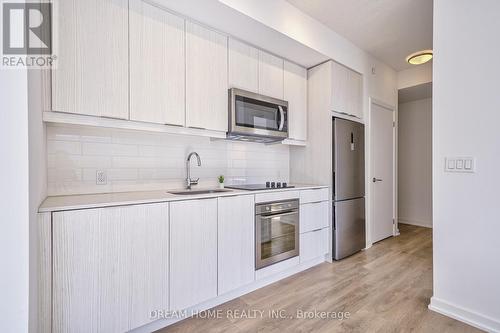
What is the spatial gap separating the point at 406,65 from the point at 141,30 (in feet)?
12.9

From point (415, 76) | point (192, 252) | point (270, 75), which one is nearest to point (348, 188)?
point (270, 75)

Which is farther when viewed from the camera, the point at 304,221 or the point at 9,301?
the point at 304,221

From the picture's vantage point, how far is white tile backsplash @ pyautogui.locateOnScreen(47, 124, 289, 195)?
1693 millimetres

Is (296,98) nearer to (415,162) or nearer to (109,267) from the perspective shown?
(109,267)

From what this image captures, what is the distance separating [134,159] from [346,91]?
2.64 m

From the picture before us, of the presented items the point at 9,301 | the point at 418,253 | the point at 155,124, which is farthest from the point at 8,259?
the point at 418,253

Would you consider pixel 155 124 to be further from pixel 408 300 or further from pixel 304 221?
pixel 408 300

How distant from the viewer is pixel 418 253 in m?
3.03

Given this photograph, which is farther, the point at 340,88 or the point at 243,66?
the point at 340,88

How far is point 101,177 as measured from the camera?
6.00ft

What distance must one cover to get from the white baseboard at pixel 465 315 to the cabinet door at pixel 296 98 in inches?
Answer: 79.1

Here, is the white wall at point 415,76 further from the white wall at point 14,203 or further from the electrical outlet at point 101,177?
the white wall at point 14,203

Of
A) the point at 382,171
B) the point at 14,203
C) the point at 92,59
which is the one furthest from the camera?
the point at 382,171

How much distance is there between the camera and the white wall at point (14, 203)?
0.88m
